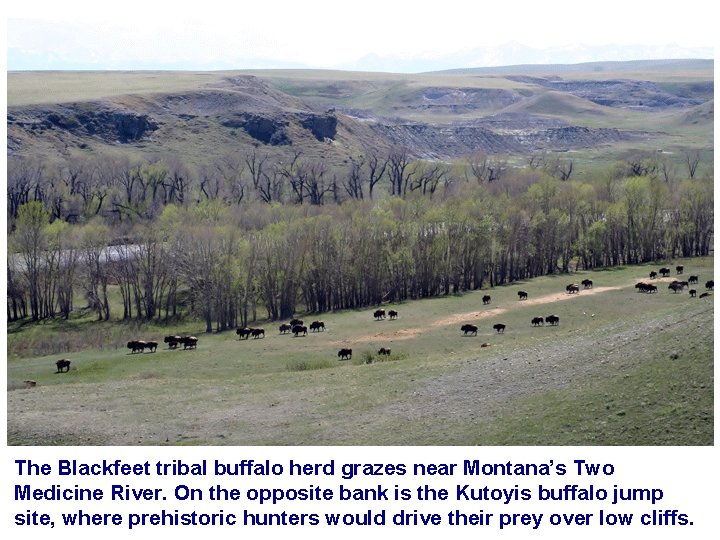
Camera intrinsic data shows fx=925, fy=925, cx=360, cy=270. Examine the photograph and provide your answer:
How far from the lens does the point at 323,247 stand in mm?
71188

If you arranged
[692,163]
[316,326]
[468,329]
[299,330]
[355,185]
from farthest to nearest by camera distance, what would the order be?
[692,163], [355,185], [316,326], [299,330], [468,329]

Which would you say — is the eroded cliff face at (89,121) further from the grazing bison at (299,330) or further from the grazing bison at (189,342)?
the grazing bison at (189,342)

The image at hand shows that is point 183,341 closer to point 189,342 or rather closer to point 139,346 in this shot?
point 189,342

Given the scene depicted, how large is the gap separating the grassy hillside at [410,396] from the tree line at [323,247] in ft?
70.7

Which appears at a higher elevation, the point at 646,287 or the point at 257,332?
the point at 646,287

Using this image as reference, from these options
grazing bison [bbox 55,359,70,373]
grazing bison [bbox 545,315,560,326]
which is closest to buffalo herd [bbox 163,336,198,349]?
grazing bison [bbox 55,359,70,373]

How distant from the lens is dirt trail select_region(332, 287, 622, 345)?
5178 centimetres

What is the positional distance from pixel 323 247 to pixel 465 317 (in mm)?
16404

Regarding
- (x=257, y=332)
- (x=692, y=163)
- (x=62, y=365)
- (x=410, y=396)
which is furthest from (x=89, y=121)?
(x=410, y=396)

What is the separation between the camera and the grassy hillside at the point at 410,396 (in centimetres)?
2428

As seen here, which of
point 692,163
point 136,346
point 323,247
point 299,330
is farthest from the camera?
point 692,163

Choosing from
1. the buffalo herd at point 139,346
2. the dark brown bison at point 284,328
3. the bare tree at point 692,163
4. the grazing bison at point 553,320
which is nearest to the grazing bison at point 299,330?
the dark brown bison at point 284,328

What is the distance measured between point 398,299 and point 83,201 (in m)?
42.8

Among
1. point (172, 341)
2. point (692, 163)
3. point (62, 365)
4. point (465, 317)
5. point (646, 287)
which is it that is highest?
point (692, 163)
